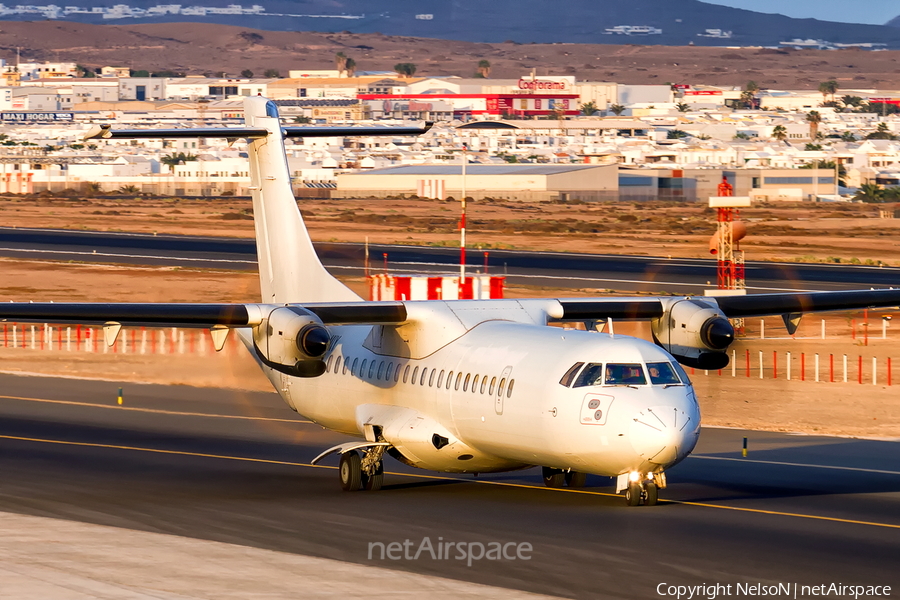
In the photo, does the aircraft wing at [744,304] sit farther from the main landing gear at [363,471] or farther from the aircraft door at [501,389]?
the main landing gear at [363,471]

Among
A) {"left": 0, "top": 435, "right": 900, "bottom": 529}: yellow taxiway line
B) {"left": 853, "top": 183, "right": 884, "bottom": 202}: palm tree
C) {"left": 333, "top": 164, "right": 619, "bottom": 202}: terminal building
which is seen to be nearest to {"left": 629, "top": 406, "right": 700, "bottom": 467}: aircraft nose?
{"left": 0, "top": 435, "right": 900, "bottom": 529}: yellow taxiway line

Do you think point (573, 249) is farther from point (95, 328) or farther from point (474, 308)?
point (474, 308)

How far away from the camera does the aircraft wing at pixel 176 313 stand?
2234 centimetres

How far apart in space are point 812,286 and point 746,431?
30.9 meters

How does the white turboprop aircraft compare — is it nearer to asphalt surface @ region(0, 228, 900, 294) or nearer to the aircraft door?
the aircraft door

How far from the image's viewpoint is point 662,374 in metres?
19.9

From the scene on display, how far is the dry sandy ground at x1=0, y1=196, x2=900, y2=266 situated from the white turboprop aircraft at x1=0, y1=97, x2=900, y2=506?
55.9 metres

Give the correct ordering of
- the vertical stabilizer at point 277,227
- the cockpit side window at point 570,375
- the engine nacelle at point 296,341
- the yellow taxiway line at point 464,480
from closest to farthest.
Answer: the cockpit side window at point 570,375, the yellow taxiway line at point 464,480, the engine nacelle at point 296,341, the vertical stabilizer at point 277,227

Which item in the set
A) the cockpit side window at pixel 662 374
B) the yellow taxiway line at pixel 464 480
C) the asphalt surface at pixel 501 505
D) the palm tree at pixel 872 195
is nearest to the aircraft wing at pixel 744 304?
the asphalt surface at pixel 501 505

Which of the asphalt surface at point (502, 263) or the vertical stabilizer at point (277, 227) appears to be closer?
the vertical stabilizer at point (277, 227)

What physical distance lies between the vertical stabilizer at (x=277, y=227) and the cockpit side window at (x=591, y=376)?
8.32 meters

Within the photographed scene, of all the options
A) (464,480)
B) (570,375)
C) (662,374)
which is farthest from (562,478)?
(662,374)

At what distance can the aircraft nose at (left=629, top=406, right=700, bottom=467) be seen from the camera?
62.6ft

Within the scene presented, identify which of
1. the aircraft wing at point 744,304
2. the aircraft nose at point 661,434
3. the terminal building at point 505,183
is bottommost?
the aircraft nose at point 661,434
